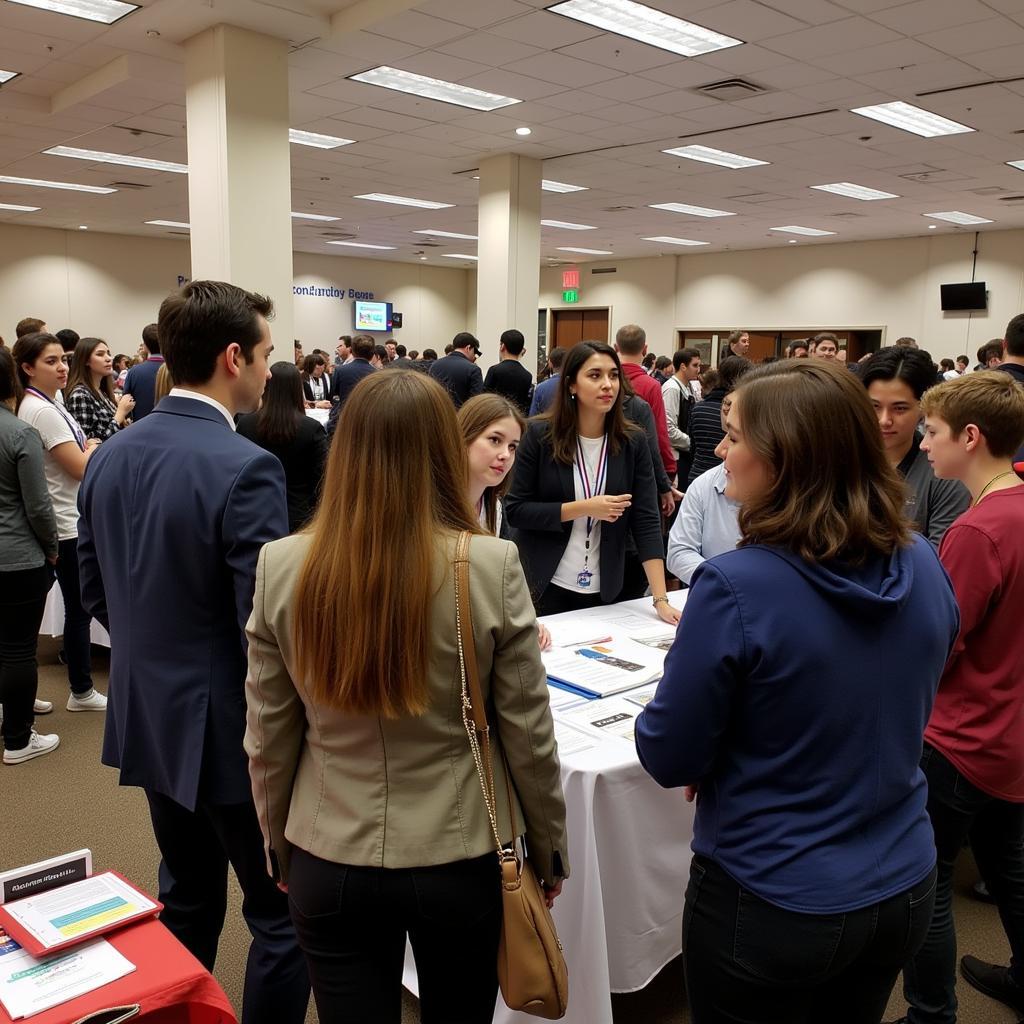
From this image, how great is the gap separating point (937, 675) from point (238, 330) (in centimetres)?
138

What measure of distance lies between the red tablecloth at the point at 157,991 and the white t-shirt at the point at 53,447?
2514 mm

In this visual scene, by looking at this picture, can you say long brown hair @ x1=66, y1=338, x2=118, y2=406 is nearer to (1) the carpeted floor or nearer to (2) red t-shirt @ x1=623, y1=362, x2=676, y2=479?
(1) the carpeted floor

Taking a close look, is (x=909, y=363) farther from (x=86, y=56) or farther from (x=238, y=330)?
(x=86, y=56)

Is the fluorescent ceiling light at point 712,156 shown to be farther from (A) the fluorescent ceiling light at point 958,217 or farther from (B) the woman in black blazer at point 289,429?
(B) the woman in black blazer at point 289,429

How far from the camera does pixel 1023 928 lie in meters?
2.11

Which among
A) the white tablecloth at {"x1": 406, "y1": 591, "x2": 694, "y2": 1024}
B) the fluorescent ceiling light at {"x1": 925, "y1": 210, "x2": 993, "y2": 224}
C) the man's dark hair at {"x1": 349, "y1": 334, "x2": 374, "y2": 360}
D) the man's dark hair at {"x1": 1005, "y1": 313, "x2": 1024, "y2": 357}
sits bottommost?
the white tablecloth at {"x1": 406, "y1": 591, "x2": 694, "y2": 1024}

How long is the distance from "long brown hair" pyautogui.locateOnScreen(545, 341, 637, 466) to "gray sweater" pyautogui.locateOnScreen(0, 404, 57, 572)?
1.96 m

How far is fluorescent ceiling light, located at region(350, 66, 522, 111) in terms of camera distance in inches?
256

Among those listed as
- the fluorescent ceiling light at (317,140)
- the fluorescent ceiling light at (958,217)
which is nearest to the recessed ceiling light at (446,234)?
the fluorescent ceiling light at (317,140)

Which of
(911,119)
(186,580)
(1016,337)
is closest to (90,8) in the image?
(186,580)

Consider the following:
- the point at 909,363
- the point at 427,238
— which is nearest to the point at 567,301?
the point at 427,238

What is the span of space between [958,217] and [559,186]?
235 inches

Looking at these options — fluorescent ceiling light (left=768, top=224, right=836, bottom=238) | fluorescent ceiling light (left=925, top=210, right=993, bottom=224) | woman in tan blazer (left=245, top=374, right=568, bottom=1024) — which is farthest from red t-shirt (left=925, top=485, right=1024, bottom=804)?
fluorescent ceiling light (left=768, top=224, right=836, bottom=238)

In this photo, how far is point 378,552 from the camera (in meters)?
1.19
